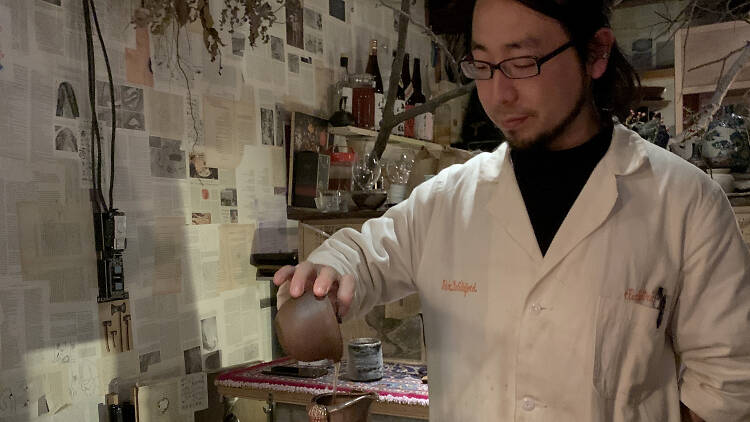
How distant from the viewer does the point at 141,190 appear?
2.36m

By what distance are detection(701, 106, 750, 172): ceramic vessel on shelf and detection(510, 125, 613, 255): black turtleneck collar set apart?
50.6 inches

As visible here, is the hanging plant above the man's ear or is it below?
above

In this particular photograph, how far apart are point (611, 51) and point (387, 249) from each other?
1.96ft

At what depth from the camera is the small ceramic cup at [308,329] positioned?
3.17ft

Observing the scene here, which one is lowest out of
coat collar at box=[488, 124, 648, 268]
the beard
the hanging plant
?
coat collar at box=[488, 124, 648, 268]

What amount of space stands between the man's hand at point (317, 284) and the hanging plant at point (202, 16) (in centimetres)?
151

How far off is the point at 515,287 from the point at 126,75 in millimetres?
1644

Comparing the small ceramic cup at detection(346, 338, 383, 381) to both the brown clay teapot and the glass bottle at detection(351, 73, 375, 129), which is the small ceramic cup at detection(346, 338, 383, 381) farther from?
the glass bottle at detection(351, 73, 375, 129)

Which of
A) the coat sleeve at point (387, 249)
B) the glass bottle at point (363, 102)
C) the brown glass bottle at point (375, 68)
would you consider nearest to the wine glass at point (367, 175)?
the glass bottle at point (363, 102)

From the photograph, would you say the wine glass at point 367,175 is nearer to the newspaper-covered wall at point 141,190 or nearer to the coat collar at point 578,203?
the newspaper-covered wall at point 141,190

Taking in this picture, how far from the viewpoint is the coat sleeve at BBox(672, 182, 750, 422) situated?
1.15 metres

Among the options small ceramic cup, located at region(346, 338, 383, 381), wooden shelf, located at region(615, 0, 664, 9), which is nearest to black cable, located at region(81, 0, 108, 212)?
small ceramic cup, located at region(346, 338, 383, 381)

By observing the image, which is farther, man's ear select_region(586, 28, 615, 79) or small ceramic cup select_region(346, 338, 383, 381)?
small ceramic cup select_region(346, 338, 383, 381)

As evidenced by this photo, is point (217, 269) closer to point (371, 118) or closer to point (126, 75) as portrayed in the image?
point (126, 75)
